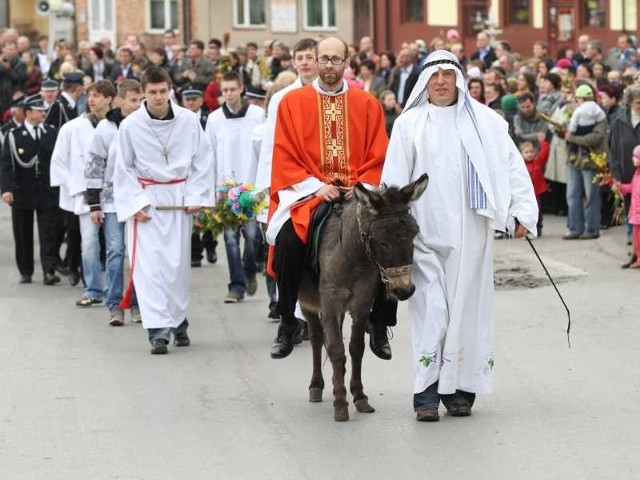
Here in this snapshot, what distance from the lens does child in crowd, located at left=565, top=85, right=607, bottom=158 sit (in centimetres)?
1977

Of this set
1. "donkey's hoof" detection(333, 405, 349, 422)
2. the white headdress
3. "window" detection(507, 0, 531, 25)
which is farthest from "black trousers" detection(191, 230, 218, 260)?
"window" detection(507, 0, 531, 25)

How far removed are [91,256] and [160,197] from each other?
295 centimetres

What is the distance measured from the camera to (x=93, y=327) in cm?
1430

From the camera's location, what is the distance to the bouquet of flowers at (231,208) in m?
13.3

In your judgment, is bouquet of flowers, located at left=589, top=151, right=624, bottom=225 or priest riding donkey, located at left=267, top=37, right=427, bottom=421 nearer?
priest riding donkey, located at left=267, top=37, right=427, bottom=421

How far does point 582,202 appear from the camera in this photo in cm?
2011

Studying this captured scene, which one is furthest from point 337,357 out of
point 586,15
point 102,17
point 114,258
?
point 102,17

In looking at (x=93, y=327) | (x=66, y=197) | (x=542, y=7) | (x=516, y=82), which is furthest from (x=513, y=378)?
(x=542, y=7)

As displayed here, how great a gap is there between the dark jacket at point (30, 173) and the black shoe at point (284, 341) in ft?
23.2

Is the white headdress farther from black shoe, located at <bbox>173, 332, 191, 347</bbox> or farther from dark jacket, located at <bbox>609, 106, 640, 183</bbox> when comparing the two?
dark jacket, located at <bbox>609, 106, 640, 183</bbox>

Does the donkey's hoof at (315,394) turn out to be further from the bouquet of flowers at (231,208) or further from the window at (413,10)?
the window at (413,10)

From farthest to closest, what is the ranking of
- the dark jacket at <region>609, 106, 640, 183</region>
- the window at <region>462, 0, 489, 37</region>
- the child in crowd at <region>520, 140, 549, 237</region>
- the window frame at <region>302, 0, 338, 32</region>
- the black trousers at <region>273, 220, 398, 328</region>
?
1. the window frame at <region>302, 0, 338, 32</region>
2. the window at <region>462, 0, 489, 37</region>
3. the child in crowd at <region>520, 140, 549, 237</region>
4. the dark jacket at <region>609, 106, 640, 183</region>
5. the black trousers at <region>273, 220, 398, 328</region>

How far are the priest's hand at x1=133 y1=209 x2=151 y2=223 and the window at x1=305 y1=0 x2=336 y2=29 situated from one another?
1687 inches

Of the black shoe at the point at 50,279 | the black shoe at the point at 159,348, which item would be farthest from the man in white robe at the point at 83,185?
the black shoe at the point at 159,348
